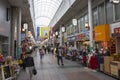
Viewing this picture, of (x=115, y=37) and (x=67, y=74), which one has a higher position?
(x=115, y=37)

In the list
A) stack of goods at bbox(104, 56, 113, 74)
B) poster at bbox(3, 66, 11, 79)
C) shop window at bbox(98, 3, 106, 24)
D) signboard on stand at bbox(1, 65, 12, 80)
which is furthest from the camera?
shop window at bbox(98, 3, 106, 24)

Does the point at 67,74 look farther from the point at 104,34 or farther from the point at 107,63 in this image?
the point at 104,34

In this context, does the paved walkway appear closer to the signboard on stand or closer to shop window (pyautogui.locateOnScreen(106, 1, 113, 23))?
the signboard on stand

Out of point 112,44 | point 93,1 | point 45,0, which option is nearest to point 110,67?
point 112,44

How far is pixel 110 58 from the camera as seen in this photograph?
13625 mm

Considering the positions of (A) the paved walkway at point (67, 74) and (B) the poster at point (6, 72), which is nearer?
(B) the poster at point (6, 72)

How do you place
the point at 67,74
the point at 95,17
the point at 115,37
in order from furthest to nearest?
the point at 95,17, the point at 115,37, the point at 67,74

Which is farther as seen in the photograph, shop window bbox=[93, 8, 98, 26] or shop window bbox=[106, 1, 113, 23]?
shop window bbox=[93, 8, 98, 26]

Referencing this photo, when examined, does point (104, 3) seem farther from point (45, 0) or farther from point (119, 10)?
point (45, 0)

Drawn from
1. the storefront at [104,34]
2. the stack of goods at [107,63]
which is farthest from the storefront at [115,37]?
the stack of goods at [107,63]

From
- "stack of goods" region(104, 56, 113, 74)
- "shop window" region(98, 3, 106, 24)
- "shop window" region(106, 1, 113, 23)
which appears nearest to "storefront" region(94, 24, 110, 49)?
"shop window" region(106, 1, 113, 23)

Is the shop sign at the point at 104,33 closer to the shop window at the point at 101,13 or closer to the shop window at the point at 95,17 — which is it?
the shop window at the point at 101,13

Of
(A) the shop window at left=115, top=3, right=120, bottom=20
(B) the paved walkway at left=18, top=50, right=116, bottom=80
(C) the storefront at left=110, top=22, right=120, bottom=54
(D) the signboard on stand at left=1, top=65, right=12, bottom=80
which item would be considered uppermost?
(A) the shop window at left=115, top=3, right=120, bottom=20

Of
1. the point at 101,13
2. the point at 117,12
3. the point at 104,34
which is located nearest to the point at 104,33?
the point at 104,34
